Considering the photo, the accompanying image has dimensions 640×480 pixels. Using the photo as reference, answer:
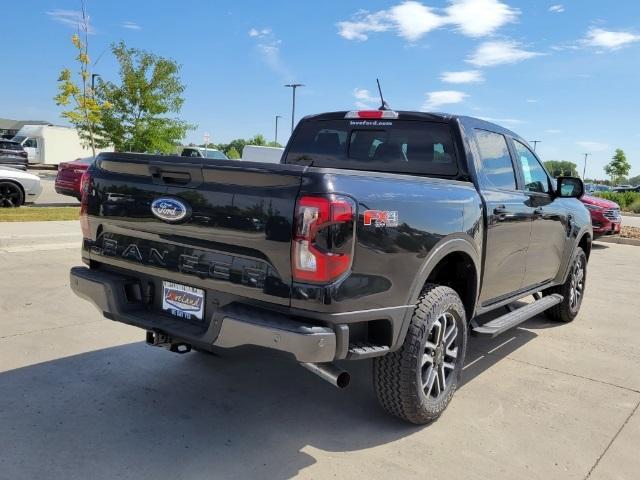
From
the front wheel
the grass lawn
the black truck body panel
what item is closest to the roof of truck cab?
the black truck body panel

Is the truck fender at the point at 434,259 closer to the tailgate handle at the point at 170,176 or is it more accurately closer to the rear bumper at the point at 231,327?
the rear bumper at the point at 231,327

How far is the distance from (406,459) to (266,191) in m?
1.62

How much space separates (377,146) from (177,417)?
2434mm

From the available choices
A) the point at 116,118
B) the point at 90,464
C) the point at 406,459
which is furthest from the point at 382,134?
the point at 116,118

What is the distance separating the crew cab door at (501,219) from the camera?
4.08 metres

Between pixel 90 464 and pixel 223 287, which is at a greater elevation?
pixel 223 287

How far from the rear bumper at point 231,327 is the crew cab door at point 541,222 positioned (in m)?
2.76

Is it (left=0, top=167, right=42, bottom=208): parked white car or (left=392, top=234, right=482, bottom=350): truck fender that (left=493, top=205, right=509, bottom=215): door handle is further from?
(left=0, top=167, right=42, bottom=208): parked white car

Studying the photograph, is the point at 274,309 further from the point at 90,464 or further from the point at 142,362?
the point at 142,362

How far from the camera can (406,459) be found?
3.08m

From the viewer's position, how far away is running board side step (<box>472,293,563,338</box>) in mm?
3991

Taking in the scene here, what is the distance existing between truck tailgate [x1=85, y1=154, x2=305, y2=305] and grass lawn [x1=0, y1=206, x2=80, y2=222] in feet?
26.8

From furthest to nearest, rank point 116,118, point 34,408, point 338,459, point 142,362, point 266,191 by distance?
1. point 116,118
2. point 142,362
3. point 34,408
4. point 338,459
5. point 266,191

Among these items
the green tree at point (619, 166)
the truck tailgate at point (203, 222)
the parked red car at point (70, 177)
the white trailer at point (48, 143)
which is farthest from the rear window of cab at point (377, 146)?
the green tree at point (619, 166)
